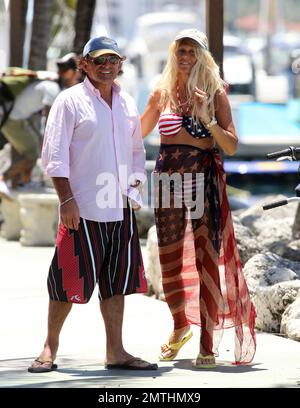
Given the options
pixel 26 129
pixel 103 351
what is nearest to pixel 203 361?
pixel 103 351

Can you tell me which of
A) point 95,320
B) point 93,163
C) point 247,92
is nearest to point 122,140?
point 93,163

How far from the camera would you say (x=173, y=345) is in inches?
285

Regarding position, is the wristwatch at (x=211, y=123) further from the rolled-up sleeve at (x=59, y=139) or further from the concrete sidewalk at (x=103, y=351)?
the concrete sidewalk at (x=103, y=351)

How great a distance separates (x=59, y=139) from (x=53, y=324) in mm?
1017

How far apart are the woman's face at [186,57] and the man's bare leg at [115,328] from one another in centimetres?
135

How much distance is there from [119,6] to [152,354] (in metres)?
95.0

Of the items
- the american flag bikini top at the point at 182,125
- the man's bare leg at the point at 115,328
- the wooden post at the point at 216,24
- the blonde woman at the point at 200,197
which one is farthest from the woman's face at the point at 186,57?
the wooden post at the point at 216,24

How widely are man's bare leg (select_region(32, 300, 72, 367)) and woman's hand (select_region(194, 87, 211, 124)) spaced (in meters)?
1.28

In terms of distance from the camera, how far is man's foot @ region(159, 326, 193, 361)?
7219 mm

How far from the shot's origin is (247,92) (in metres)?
39.2

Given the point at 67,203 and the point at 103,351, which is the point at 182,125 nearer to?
the point at 67,203

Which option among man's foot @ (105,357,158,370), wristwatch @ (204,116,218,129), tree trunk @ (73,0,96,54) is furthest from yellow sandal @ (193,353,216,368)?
tree trunk @ (73,0,96,54)

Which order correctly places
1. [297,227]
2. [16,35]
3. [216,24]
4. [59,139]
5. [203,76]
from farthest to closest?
[16,35] → [297,227] → [216,24] → [203,76] → [59,139]

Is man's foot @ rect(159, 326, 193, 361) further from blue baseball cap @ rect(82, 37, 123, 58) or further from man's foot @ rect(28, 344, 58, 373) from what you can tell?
blue baseball cap @ rect(82, 37, 123, 58)
